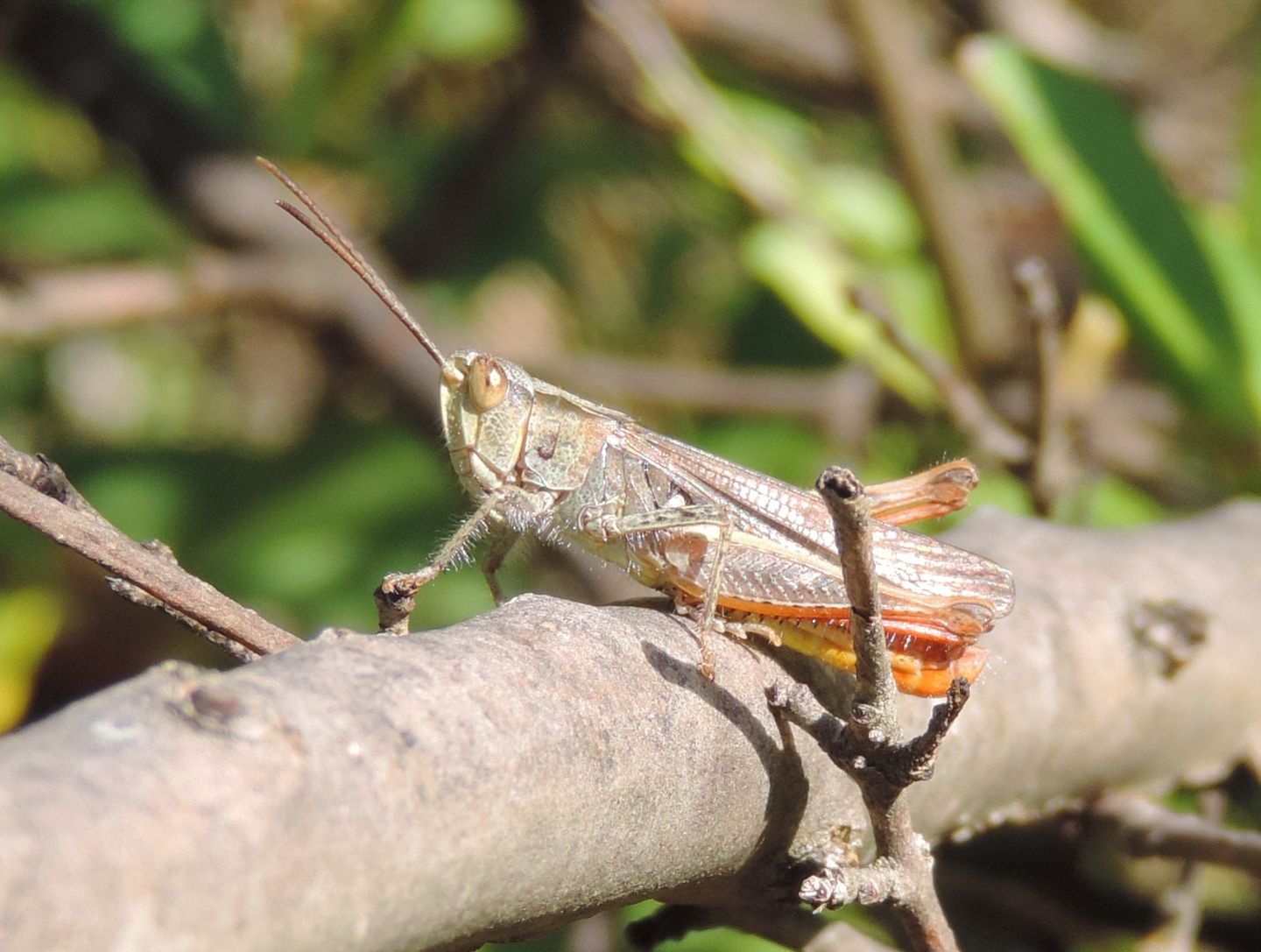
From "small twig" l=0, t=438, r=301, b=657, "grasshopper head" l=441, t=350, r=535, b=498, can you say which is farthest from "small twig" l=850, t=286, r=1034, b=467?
"small twig" l=0, t=438, r=301, b=657

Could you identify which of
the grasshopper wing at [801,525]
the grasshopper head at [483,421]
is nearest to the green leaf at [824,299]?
the grasshopper wing at [801,525]

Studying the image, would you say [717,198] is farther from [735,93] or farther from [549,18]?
[549,18]

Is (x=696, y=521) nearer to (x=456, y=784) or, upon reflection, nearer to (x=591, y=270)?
(x=456, y=784)

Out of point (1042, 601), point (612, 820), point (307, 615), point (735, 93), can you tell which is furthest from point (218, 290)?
point (612, 820)

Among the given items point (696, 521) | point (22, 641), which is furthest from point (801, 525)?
point (22, 641)

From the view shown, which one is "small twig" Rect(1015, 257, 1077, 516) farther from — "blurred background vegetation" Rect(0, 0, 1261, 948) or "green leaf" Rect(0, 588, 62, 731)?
"green leaf" Rect(0, 588, 62, 731)

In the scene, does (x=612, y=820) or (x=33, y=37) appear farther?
(x=33, y=37)
